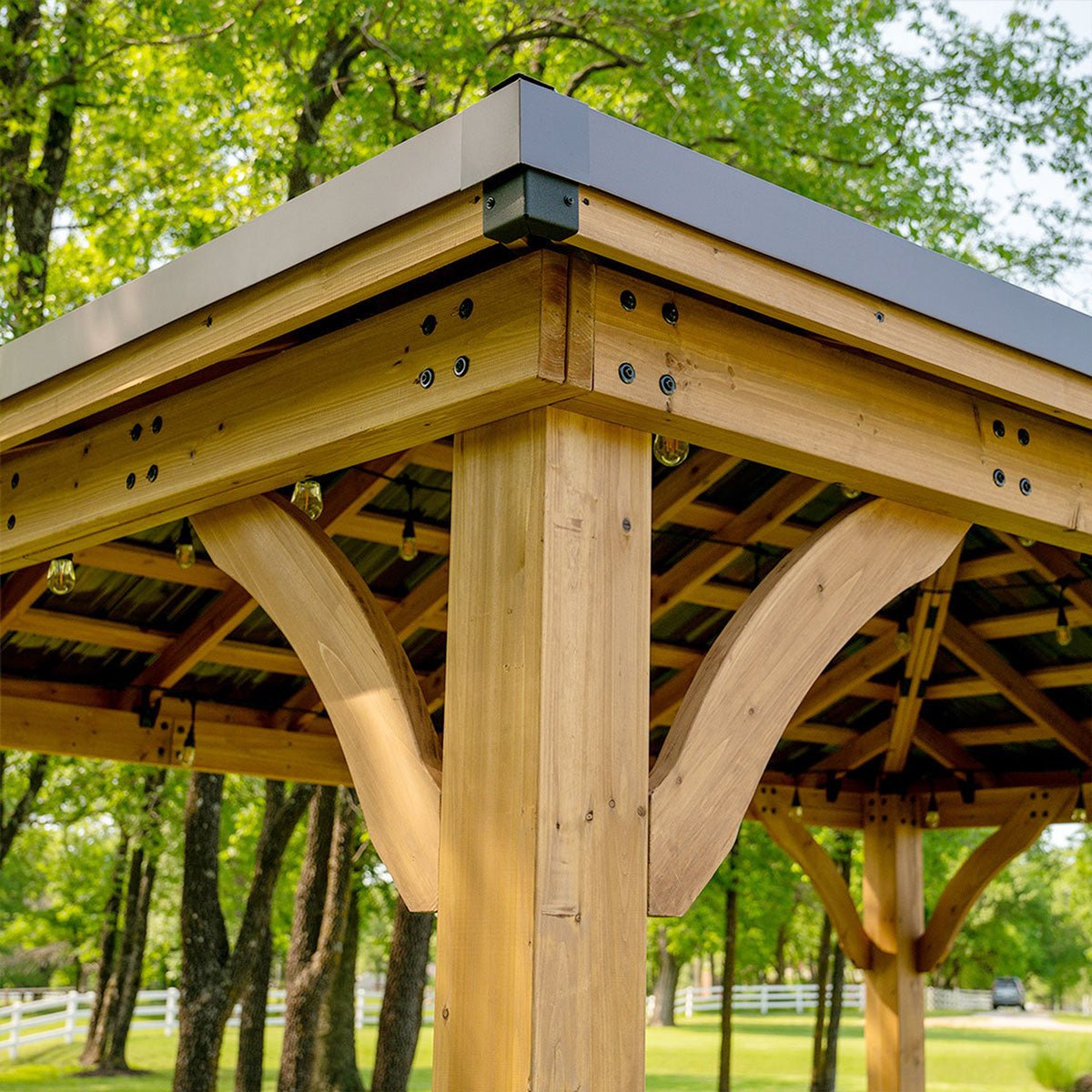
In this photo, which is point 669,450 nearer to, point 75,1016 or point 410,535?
point 410,535

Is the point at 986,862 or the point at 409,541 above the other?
the point at 409,541

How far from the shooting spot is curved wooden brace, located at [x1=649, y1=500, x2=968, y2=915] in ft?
8.23

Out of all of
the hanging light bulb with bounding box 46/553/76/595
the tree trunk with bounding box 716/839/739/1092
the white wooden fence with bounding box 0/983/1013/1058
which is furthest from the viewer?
the white wooden fence with bounding box 0/983/1013/1058

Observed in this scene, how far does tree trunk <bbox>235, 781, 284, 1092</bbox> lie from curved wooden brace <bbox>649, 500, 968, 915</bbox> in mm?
7144

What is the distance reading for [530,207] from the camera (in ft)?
7.07

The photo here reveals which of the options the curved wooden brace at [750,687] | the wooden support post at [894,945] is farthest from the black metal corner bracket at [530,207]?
the wooden support post at [894,945]

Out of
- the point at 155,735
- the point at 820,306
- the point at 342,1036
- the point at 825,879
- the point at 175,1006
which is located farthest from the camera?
the point at 175,1006

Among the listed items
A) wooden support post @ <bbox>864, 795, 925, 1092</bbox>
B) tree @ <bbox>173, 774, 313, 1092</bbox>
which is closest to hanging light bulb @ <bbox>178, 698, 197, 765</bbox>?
tree @ <bbox>173, 774, 313, 1092</bbox>

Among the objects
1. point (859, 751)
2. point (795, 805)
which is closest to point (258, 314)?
point (795, 805)

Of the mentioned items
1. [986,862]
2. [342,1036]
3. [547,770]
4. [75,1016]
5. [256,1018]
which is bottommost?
[75,1016]

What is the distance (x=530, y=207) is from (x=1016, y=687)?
5409 mm

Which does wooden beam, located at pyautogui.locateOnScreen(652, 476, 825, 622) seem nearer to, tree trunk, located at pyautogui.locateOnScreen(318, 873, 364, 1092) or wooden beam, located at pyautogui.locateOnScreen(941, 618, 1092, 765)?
wooden beam, located at pyautogui.locateOnScreen(941, 618, 1092, 765)

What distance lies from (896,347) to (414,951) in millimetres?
7494

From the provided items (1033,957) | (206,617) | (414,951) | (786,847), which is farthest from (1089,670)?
(1033,957)
